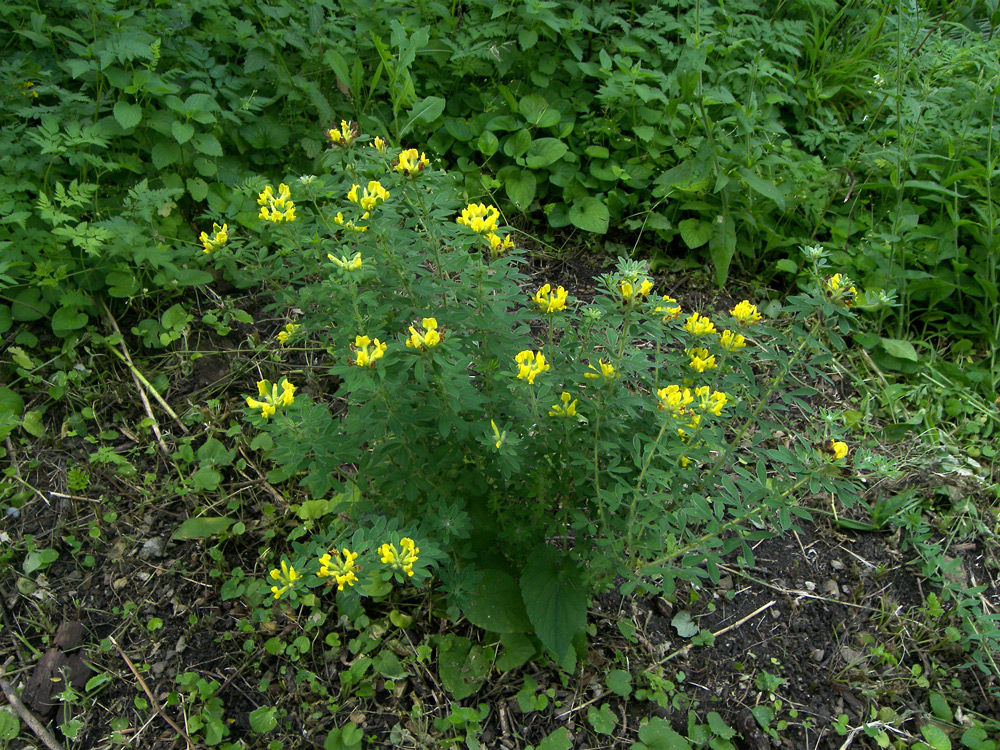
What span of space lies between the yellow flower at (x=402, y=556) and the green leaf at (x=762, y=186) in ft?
7.90

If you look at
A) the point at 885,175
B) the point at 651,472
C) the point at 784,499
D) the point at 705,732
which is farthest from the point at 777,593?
the point at 885,175

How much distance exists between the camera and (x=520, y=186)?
3.41 meters

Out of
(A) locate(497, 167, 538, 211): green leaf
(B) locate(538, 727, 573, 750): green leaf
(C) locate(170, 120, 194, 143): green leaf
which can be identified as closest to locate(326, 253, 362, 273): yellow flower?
(B) locate(538, 727, 573, 750): green leaf

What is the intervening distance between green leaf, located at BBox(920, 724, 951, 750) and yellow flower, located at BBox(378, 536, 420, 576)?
174 cm

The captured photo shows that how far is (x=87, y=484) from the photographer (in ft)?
8.35

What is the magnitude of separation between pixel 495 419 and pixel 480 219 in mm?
534

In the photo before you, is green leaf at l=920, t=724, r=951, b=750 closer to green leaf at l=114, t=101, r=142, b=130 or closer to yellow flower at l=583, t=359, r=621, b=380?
yellow flower at l=583, t=359, r=621, b=380

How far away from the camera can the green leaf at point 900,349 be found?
10.4 ft

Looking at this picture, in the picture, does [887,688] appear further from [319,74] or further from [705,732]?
[319,74]

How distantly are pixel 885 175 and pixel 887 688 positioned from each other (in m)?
2.45

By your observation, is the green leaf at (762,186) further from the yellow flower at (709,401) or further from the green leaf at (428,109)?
the yellow flower at (709,401)

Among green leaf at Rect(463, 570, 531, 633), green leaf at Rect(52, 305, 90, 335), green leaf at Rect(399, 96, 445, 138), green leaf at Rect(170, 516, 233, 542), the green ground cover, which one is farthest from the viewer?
green leaf at Rect(399, 96, 445, 138)

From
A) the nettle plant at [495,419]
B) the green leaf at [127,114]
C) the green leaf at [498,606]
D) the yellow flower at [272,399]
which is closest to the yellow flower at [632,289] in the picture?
the nettle plant at [495,419]

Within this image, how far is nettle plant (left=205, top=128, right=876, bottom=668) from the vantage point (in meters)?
1.62
